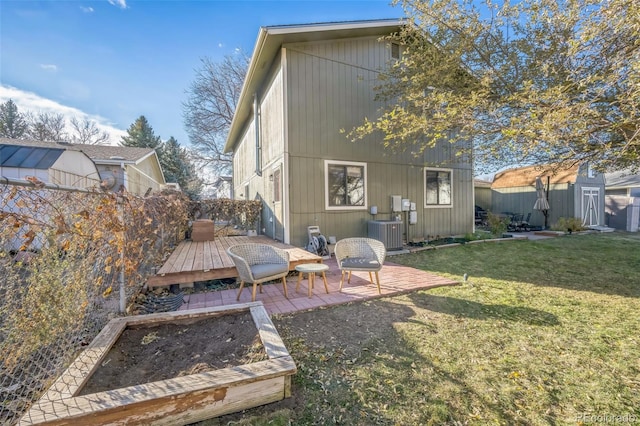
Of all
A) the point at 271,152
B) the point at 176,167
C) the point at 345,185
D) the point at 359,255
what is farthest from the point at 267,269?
the point at 176,167

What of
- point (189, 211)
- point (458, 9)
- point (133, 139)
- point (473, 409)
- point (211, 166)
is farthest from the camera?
point (133, 139)

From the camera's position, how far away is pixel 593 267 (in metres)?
5.82

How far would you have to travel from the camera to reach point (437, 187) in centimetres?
888

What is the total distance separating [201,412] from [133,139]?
93.6 feet

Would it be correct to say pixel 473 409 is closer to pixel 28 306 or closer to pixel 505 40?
pixel 28 306

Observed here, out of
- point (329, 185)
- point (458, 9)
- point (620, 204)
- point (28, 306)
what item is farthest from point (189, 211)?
point (620, 204)

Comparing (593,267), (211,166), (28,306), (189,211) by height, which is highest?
(211,166)

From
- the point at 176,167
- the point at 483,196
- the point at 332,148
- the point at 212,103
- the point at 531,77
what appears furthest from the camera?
the point at 176,167

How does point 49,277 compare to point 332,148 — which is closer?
point 49,277

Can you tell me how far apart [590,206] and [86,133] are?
37393mm

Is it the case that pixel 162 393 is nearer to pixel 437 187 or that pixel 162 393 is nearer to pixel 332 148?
pixel 332 148

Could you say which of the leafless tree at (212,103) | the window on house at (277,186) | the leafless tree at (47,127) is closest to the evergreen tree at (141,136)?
the leafless tree at (47,127)

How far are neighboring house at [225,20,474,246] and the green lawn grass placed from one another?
3597 millimetres

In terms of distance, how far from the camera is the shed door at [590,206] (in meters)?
13.3
